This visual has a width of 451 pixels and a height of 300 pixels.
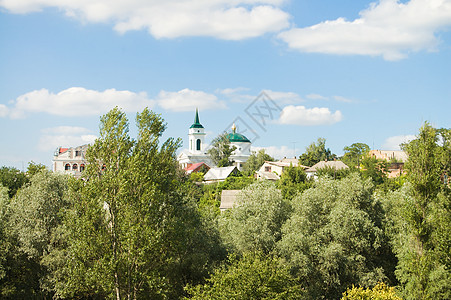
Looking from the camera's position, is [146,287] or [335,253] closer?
[146,287]

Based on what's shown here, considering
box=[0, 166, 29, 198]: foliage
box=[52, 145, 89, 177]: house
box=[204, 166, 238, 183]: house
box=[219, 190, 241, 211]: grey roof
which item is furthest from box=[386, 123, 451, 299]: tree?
box=[52, 145, 89, 177]: house

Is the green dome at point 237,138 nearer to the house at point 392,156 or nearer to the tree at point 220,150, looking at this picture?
the tree at point 220,150

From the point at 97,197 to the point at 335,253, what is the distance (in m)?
13.8

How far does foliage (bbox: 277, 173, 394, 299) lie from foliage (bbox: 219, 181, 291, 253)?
0.82 m

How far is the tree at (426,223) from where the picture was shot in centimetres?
2331

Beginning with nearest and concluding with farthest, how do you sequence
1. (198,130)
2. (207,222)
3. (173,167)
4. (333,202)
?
1. (173,167)
2. (207,222)
3. (333,202)
4. (198,130)

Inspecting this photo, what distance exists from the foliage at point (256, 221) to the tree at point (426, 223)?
7580mm

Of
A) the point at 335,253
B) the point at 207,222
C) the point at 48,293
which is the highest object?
the point at 207,222

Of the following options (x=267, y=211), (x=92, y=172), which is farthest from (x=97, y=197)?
(x=267, y=211)

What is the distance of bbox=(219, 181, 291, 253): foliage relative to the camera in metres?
27.9

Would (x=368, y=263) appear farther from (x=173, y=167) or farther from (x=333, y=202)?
(x=173, y=167)

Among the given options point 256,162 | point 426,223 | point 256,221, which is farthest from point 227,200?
point 256,162

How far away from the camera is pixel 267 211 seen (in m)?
29.3

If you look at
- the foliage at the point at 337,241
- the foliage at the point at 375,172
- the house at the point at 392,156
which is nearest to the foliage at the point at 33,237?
the foliage at the point at 337,241
